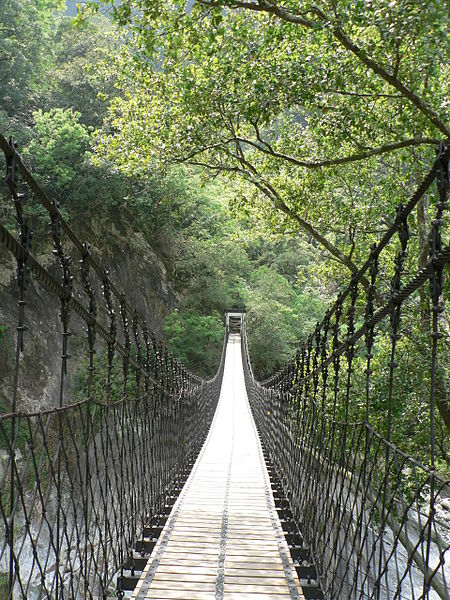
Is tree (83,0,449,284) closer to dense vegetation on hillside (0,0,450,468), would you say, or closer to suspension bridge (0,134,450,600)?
dense vegetation on hillside (0,0,450,468)

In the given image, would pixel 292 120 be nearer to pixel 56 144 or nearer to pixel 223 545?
pixel 223 545

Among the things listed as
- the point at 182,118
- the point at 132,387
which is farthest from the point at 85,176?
the point at 182,118

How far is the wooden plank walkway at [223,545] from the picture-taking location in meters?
2.12

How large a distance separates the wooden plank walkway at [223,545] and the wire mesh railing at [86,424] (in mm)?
166

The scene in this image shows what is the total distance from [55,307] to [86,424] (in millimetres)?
6697

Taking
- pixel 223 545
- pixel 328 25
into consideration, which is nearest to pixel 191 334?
pixel 328 25

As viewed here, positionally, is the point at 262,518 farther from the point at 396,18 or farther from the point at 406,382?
the point at 396,18

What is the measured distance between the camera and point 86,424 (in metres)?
4.81

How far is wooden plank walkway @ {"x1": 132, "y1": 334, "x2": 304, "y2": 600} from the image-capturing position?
2121mm

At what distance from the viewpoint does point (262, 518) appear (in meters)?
3.06

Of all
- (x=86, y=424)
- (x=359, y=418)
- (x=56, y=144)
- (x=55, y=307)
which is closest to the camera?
(x=86, y=424)

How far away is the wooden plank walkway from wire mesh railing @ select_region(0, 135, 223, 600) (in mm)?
166

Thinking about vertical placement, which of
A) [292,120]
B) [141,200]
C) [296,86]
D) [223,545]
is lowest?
[223,545]

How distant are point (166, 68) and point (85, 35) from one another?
1295cm
